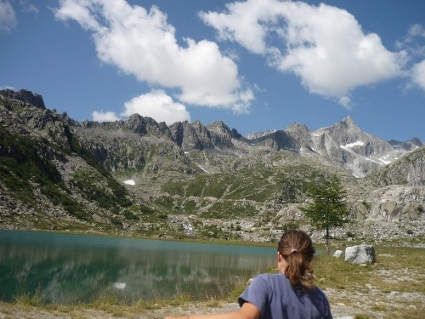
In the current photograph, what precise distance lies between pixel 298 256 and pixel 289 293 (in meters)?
0.43

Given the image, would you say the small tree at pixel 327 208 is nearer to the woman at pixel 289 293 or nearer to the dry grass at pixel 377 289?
the dry grass at pixel 377 289

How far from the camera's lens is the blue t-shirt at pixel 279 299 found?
3.67 meters

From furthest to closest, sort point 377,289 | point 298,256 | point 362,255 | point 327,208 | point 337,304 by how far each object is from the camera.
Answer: point 327,208 → point 362,255 → point 377,289 → point 337,304 → point 298,256

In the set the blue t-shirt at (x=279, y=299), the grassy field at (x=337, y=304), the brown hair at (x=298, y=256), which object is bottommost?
Answer: the grassy field at (x=337, y=304)

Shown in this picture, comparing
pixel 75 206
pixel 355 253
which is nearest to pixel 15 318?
pixel 355 253

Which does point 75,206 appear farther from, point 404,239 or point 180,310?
point 180,310

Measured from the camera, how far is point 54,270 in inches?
1323

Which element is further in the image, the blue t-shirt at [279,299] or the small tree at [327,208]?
the small tree at [327,208]

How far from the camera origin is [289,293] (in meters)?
3.79

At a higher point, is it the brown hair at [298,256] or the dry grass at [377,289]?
the brown hair at [298,256]

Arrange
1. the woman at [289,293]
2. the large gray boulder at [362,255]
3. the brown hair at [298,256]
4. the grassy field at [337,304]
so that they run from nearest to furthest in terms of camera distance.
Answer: the woman at [289,293] → the brown hair at [298,256] → the grassy field at [337,304] → the large gray boulder at [362,255]

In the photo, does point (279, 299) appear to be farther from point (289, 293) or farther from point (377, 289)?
point (377, 289)

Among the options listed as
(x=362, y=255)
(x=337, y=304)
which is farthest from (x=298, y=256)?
(x=362, y=255)

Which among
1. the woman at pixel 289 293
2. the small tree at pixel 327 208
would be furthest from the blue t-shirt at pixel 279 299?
the small tree at pixel 327 208
